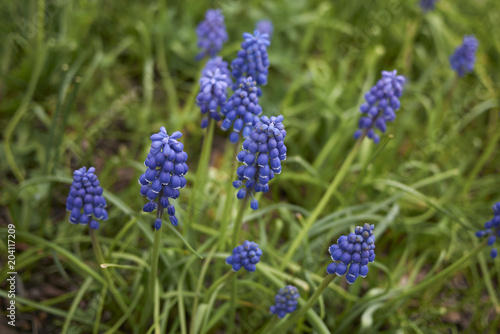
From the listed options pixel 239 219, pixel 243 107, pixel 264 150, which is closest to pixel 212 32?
pixel 243 107

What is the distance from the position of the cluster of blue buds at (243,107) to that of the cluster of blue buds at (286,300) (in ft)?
3.72

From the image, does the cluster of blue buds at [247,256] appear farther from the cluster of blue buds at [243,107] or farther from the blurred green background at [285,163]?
the cluster of blue buds at [243,107]

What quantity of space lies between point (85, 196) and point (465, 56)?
415 centimetres

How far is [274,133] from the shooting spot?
2.92m

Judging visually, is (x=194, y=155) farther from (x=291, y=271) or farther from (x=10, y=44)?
(x=10, y=44)

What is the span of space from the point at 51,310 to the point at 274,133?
248 cm

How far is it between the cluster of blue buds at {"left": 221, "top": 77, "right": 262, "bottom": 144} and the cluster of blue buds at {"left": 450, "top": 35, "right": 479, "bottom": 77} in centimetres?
291

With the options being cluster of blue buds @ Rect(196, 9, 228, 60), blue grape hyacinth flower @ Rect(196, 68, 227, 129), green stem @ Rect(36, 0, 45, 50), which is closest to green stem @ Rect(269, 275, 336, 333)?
blue grape hyacinth flower @ Rect(196, 68, 227, 129)

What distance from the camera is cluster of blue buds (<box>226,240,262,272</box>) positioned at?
3191 millimetres

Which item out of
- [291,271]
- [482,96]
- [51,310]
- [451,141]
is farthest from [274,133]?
[482,96]

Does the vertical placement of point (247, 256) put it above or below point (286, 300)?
above

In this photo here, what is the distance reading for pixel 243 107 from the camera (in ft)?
11.0

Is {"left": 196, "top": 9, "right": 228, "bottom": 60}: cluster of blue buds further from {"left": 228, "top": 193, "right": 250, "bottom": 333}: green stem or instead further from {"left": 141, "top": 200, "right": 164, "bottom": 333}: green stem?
{"left": 141, "top": 200, "right": 164, "bottom": 333}: green stem

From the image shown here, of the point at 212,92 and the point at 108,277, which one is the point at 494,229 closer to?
the point at 212,92
